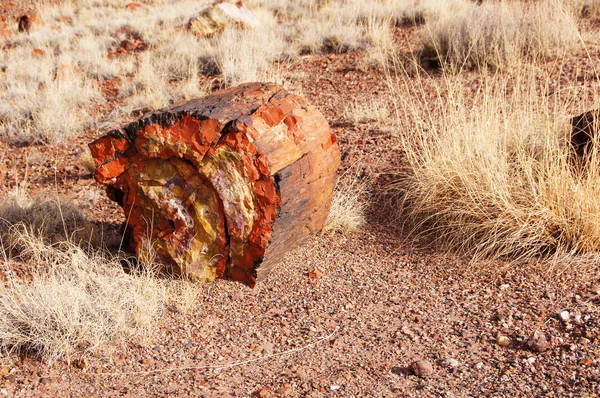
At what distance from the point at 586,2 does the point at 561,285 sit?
6100 millimetres

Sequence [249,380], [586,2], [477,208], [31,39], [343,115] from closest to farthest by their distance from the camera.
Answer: [249,380] → [477,208] → [343,115] → [586,2] → [31,39]

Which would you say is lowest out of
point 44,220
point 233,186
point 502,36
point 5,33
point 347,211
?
point 347,211

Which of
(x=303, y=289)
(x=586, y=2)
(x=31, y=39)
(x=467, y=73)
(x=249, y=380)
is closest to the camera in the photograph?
(x=249, y=380)

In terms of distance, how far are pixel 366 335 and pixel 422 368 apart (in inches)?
17.9

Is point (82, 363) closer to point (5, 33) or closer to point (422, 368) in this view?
point (422, 368)

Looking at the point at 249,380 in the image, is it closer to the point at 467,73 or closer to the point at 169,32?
the point at 467,73

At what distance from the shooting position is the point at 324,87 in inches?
299

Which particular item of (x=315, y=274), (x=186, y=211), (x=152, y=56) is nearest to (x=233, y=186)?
(x=186, y=211)

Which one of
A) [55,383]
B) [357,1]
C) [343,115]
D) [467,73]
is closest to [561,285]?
[55,383]

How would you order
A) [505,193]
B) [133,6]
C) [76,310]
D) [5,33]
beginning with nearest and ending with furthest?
[76,310] < [505,193] < [5,33] < [133,6]

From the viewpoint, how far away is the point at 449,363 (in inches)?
127

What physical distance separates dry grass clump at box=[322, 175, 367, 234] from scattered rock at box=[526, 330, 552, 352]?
1.60 meters

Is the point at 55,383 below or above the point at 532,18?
below

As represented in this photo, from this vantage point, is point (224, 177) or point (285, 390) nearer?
point (285, 390)
